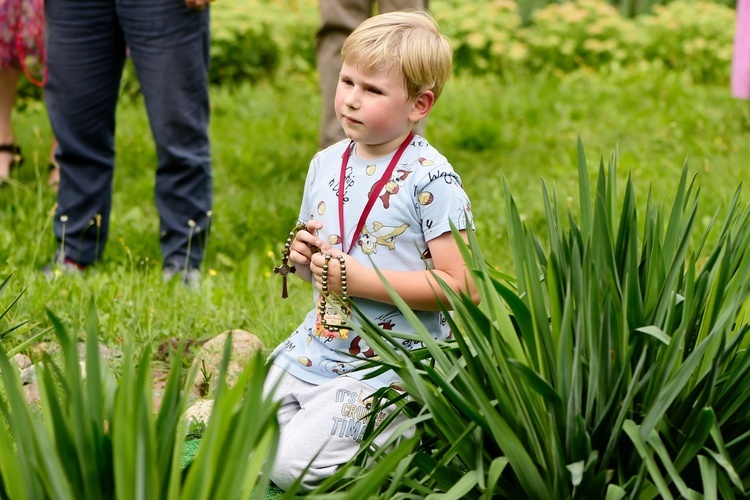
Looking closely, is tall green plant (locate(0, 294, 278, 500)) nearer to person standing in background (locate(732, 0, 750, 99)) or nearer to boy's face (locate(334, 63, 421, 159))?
boy's face (locate(334, 63, 421, 159))

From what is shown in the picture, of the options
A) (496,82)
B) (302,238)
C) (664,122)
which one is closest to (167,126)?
(302,238)

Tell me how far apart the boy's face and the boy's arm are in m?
0.28

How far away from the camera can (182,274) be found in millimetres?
3955

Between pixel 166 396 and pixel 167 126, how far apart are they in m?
2.37

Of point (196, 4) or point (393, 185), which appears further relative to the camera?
point (196, 4)

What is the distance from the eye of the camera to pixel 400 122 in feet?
8.16

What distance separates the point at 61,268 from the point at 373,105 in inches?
73.3

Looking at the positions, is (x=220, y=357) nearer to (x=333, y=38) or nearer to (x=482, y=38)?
(x=333, y=38)

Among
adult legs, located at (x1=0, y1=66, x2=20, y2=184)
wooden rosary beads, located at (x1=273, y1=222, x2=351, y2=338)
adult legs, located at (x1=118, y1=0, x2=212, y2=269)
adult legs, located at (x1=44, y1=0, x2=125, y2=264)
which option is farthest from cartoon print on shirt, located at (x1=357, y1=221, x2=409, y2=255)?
adult legs, located at (x1=0, y1=66, x2=20, y2=184)

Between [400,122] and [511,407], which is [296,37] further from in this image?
[511,407]

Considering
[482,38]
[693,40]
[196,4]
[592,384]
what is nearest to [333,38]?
[196,4]

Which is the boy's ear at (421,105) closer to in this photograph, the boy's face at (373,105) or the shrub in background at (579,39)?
the boy's face at (373,105)

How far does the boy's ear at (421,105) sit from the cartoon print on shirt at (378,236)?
25 cm

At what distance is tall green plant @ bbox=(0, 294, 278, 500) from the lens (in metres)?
1.54
